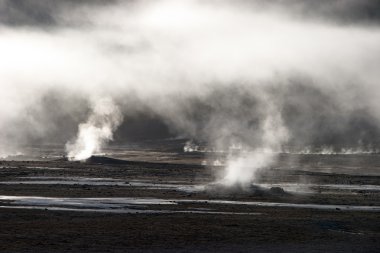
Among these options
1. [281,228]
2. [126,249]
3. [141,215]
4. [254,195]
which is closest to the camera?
[126,249]

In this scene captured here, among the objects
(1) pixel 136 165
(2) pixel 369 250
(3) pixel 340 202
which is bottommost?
(2) pixel 369 250

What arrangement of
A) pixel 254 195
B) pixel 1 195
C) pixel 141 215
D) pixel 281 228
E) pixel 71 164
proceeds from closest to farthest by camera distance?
pixel 281 228
pixel 141 215
pixel 1 195
pixel 254 195
pixel 71 164

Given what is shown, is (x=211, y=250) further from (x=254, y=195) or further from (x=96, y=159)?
(x=96, y=159)

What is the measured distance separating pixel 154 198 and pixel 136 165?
79472 mm

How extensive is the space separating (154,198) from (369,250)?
3157cm

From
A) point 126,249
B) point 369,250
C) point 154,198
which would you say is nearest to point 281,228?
point 369,250

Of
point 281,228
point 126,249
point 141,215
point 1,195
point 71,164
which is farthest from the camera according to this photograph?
point 71,164

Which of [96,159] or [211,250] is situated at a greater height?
[96,159]

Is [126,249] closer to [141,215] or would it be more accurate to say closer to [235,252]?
[235,252]

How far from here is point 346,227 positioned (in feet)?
161

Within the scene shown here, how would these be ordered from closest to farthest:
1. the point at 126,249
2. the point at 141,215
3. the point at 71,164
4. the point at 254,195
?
the point at 126,249 → the point at 141,215 → the point at 254,195 → the point at 71,164

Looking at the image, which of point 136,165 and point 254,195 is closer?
point 254,195

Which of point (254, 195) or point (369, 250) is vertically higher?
point (254, 195)

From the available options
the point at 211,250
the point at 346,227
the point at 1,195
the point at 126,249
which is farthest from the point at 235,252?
the point at 1,195
